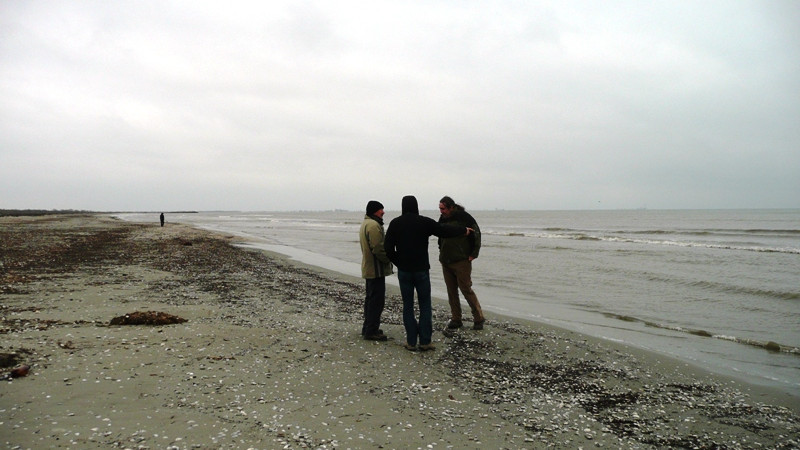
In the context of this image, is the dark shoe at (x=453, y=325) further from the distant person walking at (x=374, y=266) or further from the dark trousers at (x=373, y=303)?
the dark trousers at (x=373, y=303)

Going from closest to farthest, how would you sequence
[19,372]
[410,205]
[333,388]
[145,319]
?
[19,372]
[333,388]
[410,205]
[145,319]

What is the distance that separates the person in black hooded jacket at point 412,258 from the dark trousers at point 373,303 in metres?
0.61

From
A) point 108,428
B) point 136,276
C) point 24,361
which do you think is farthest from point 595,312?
point 136,276

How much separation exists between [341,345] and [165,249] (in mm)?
21732

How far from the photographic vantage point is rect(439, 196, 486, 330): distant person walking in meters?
9.65

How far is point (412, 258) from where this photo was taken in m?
8.25

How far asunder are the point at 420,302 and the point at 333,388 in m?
2.53

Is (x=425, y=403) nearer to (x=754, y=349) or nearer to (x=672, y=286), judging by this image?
(x=754, y=349)

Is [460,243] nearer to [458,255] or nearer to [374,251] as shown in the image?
[458,255]

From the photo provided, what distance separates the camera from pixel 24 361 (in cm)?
657

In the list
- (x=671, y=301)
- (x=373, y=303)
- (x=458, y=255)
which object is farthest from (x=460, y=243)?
(x=671, y=301)

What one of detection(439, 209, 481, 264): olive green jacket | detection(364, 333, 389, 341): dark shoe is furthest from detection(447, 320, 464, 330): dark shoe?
detection(364, 333, 389, 341): dark shoe

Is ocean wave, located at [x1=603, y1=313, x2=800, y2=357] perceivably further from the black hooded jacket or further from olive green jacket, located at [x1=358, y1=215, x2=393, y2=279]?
olive green jacket, located at [x1=358, y1=215, x2=393, y2=279]

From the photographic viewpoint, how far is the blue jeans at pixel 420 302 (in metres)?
8.27
